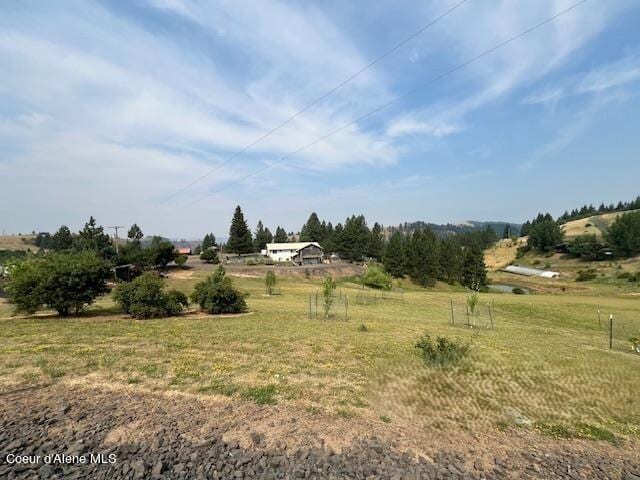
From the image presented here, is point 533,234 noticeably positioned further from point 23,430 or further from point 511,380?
point 23,430

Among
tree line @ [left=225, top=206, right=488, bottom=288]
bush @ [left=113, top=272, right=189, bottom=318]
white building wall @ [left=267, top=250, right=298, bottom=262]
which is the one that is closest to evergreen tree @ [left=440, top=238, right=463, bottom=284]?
tree line @ [left=225, top=206, right=488, bottom=288]

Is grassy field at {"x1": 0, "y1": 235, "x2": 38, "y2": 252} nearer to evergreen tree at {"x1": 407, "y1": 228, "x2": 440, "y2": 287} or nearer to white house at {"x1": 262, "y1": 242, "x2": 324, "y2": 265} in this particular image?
white house at {"x1": 262, "y1": 242, "x2": 324, "y2": 265}

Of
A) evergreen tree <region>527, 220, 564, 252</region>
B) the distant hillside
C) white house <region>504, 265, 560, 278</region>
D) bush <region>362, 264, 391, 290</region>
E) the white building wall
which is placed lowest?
white house <region>504, 265, 560, 278</region>

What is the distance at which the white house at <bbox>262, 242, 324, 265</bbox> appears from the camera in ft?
296

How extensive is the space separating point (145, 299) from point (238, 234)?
65.6 m

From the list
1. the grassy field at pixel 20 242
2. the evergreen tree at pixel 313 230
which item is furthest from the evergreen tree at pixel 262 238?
the grassy field at pixel 20 242

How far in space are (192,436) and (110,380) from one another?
4418mm

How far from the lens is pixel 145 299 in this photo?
74.3ft

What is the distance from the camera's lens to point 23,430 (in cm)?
685

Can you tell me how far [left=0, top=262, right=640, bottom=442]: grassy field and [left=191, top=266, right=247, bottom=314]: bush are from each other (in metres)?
5.54

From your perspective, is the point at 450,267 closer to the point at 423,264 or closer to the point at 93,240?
the point at 423,264

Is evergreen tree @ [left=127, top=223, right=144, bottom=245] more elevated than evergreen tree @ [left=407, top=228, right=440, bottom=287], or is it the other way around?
evergreen tree @ [left=127, top=223, right=144, bottom=245]

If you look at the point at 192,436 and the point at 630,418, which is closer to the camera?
the point at 192,436

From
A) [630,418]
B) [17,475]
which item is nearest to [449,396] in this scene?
[630,418]
